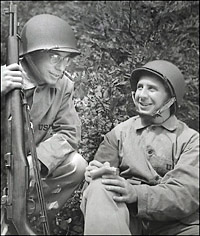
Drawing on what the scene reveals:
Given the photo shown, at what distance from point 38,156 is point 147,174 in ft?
1.05

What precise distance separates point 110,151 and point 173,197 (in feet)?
0.88

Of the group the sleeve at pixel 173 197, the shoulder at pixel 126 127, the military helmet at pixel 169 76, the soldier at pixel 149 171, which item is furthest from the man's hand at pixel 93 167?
the military helmet at pixel 169 76

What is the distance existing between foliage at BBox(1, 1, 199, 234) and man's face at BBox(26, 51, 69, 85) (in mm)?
223

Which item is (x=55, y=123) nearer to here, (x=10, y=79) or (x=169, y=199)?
(x=10, y=79)

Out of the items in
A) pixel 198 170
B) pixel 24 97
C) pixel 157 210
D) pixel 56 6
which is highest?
pixel 56 6

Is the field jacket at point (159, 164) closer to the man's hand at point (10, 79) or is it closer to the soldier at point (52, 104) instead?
the soldier at point (52, 104)

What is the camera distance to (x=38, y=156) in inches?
66.2

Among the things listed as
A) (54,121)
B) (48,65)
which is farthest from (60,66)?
(54,121)

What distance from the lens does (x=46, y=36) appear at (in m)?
1.70

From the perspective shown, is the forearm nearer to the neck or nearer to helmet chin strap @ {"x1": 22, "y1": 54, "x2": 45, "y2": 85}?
the neck

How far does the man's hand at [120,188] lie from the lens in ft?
4.82

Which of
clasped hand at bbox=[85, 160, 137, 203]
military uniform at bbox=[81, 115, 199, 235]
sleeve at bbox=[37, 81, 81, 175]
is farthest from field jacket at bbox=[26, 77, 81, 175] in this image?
clasped hand at bbox=[85, 160, 137, 203]

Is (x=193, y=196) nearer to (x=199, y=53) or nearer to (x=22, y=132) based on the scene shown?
(x=22, y=132)

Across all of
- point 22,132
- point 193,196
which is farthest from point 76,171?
point 193,196
